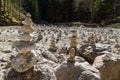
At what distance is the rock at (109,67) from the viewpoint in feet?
37.8

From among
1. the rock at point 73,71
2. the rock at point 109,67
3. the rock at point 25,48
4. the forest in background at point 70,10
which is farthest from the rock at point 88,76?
the forest in background at point 70,10

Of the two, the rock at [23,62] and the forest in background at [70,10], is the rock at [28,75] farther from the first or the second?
the forest in background at [70,10]

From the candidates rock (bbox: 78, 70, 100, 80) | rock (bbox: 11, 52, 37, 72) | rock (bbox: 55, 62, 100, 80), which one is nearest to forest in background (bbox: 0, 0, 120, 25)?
rock (bbox: 55, 62, 100, 80)

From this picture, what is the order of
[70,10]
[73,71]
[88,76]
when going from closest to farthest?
[88,76]
[73,71]
[70,10]

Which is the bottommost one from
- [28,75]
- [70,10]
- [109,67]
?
[70,10]

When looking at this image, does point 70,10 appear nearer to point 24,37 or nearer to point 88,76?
point 88,76

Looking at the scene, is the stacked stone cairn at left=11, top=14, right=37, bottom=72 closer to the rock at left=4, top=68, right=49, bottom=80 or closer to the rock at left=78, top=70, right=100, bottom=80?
the rock at left=4, top=68, right=49, bottom=80

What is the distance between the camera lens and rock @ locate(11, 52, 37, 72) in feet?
21.8

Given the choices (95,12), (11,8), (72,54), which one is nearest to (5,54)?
(72,54)

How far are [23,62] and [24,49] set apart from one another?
240 millimetres

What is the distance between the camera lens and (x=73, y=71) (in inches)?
309

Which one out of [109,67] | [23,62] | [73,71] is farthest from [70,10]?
[23,62]

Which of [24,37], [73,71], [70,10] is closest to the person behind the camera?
[24,37]

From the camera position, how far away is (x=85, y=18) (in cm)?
5922
